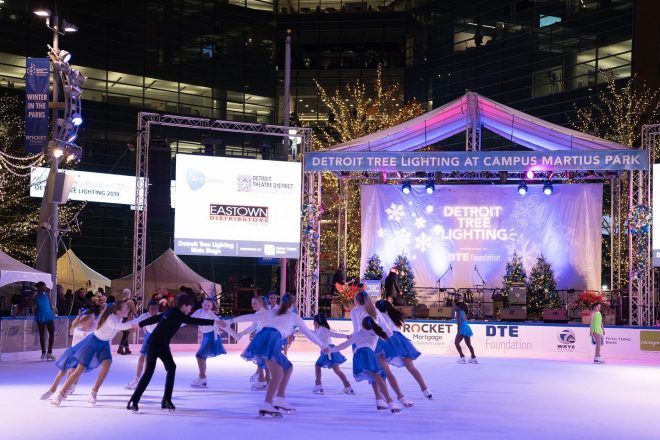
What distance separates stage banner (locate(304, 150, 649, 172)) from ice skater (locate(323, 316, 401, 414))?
16812mm

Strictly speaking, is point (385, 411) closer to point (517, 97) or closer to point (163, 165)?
point (163, 165)

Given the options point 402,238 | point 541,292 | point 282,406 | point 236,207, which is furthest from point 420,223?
point 282,406

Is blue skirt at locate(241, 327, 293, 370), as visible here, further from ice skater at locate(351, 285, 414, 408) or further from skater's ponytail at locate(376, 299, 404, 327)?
skater's ponytail at locate(376, 299, 404, 327)

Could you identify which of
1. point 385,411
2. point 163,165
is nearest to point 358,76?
point 163,165

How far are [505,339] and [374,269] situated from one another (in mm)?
6310

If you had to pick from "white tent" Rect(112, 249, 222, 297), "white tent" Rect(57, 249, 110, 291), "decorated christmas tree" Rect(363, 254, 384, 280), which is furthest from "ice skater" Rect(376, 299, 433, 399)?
"white tent" Rect(57, 249, 110, 291)

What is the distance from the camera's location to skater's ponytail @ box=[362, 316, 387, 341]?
12.7m

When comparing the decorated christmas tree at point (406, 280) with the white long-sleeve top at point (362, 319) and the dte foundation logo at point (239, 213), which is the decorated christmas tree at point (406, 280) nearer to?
the dte foundation logo at point (239, 213)

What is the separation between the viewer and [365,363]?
1284cm

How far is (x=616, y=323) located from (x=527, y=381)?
42.2ft

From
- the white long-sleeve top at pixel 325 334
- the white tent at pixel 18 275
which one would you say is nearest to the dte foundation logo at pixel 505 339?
the white tent at pixel 18 275

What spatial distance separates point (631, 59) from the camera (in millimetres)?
46156

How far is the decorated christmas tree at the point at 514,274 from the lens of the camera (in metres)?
32.2

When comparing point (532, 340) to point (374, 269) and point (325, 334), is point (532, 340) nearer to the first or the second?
point (374, 269)
